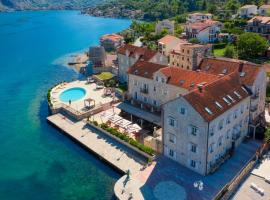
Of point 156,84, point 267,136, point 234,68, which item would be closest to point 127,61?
point 156,84

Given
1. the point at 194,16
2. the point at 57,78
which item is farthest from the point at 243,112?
the point at 194,16

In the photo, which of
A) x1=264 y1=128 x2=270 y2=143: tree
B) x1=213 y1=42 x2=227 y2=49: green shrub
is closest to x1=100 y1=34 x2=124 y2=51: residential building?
x1=213 y1=42 x2=227 y2=49: green shrub

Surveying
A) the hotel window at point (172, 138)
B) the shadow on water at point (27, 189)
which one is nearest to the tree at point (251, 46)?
the hotel window at point (172, 138)

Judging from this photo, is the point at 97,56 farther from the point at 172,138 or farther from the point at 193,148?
the point at 193,148

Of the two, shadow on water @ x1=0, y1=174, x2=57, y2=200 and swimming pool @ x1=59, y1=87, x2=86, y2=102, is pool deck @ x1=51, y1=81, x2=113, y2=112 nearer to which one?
swimming pool @ x1=59, y1=87, x2=86, y2=102

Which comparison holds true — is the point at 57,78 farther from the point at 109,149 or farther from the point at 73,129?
the point at 109,149
